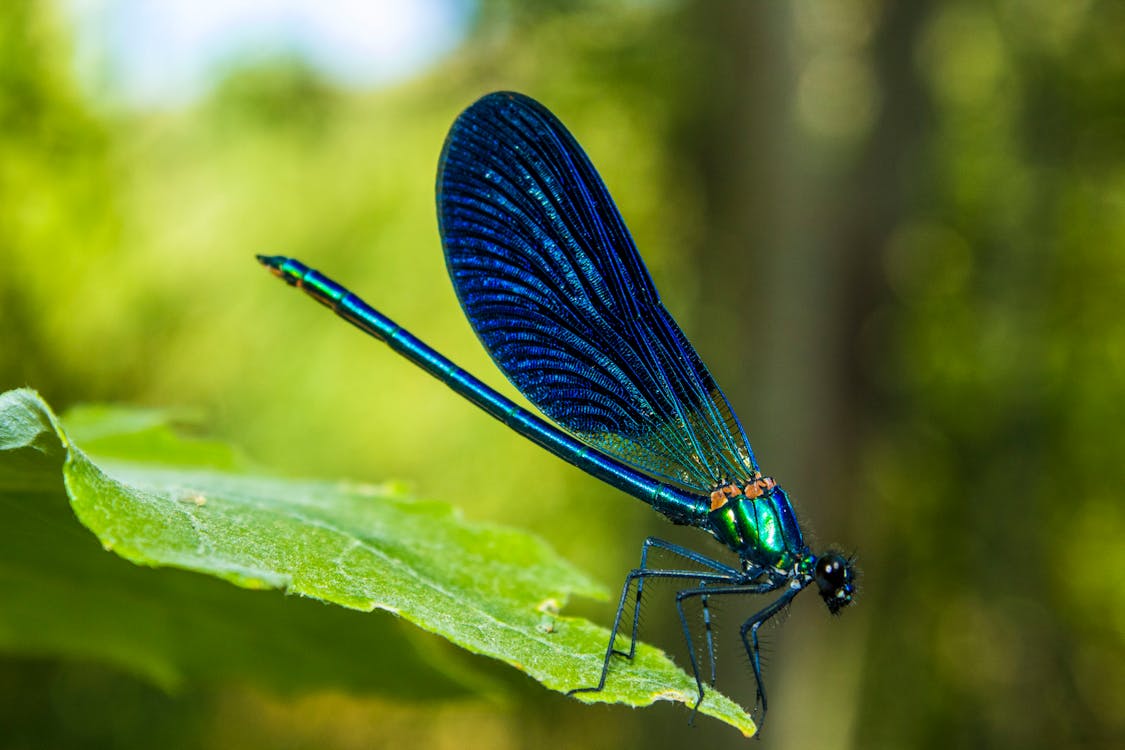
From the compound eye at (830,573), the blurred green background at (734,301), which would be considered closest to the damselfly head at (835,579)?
the compound eye at (830,573)

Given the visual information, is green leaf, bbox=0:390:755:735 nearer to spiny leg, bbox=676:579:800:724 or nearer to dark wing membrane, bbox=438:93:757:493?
spiny leg, bbox=676:579:800:724

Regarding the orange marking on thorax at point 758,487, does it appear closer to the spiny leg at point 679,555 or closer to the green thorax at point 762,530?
the green thorax at point 762,530

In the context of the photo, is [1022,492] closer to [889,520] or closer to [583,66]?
[889,520]

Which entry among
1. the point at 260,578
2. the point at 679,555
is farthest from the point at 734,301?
the point at 260,578

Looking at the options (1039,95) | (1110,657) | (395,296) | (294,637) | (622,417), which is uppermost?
(1039,95)

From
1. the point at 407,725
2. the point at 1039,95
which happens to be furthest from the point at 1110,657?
the point at 407,725

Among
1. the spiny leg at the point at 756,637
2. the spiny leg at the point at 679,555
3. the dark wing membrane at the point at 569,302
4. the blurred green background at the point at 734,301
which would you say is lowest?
the spiny leg at the point at 756,637
